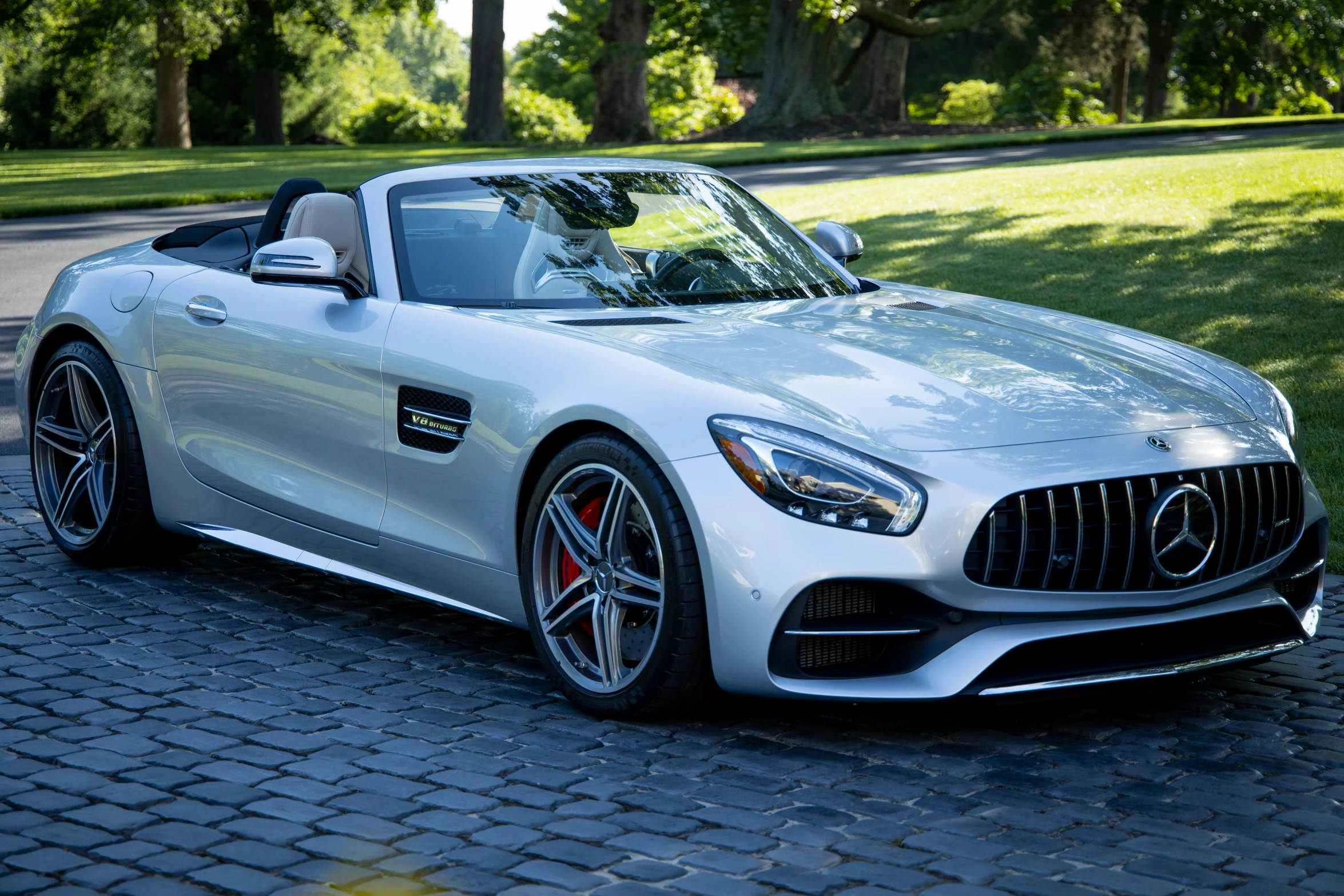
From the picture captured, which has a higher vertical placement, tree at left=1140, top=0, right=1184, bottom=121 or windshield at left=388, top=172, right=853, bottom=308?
tree at left=1140, top=0, right=1184, bottom=121

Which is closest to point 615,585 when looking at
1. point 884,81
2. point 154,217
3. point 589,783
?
point 589,783

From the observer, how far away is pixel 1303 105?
1989 inches

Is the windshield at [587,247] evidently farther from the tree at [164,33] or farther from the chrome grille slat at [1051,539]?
the tree at [164,33]

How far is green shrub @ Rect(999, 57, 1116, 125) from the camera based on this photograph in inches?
1778

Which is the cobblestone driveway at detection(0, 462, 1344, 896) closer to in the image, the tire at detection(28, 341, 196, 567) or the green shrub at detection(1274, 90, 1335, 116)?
the tire at detection(28, 341, 196, 567)

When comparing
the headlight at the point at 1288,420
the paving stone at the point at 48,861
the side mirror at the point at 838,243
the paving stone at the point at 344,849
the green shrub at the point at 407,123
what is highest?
the green shrub at the point at 407,123

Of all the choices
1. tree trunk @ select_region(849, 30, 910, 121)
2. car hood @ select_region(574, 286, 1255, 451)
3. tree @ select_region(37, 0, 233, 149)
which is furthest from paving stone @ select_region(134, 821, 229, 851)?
tree trunk @ select_region(849, 30, 910, 121)

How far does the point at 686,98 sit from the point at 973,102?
11362mm

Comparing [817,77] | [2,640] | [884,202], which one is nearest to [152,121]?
[817,77]

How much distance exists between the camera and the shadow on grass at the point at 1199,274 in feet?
29.7

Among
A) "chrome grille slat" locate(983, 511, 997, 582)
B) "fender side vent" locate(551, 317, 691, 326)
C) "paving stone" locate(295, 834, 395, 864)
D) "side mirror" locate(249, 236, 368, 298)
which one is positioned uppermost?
"side mirror" locate(249, 236, 368, 298)

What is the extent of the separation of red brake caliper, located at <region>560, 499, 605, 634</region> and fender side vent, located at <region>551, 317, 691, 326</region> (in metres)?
0.60

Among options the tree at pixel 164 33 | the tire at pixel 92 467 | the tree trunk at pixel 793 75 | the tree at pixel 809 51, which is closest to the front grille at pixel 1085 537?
the tire at pixel 92 467

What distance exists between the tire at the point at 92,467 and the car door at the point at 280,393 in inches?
12.6
